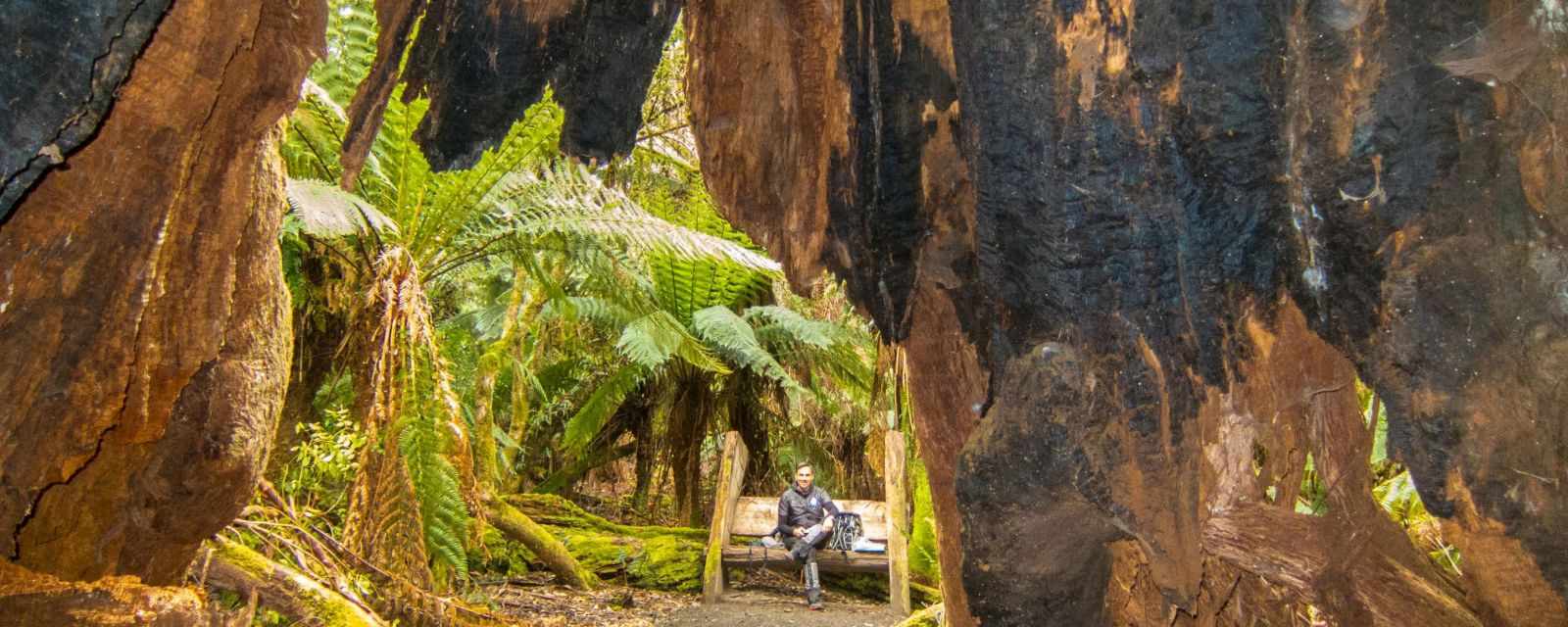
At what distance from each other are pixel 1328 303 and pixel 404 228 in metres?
5.17

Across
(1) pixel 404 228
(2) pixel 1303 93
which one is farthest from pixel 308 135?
(2) pixel 1303 93

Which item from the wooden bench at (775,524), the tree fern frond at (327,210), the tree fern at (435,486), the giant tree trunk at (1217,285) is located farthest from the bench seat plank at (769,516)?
the giant tree trunk at (1217,285)

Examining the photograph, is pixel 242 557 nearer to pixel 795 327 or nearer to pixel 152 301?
pixel 152 301

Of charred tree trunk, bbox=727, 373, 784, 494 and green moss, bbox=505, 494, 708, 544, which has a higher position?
charred tree trunk, bbox=727, 373, 784, 494

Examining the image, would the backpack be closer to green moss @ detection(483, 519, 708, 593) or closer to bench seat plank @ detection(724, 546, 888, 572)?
bench seat plank @ detection(724, 546, 888, 572)

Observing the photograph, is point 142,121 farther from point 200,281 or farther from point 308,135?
point 308,135

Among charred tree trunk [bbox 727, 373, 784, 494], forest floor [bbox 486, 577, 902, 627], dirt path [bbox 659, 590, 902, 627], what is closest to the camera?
forest floor [bbox 486, 577, 902, 627]

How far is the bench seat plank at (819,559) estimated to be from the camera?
8320mm

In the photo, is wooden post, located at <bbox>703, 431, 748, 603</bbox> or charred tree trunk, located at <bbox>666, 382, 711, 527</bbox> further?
charred tree trunk, located at <bbox>666, 382, 711, 527</bbox>

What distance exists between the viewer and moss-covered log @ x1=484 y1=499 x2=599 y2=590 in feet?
25.7

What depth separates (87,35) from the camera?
4.87ft

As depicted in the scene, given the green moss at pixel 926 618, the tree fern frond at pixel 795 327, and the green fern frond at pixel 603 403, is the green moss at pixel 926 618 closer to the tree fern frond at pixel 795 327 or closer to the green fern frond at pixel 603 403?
the tree fern frond at pixel 795 327

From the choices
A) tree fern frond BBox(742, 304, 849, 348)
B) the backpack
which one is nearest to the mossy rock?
the backpack

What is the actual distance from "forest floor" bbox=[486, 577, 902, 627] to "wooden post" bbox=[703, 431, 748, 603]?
140 millimetres
